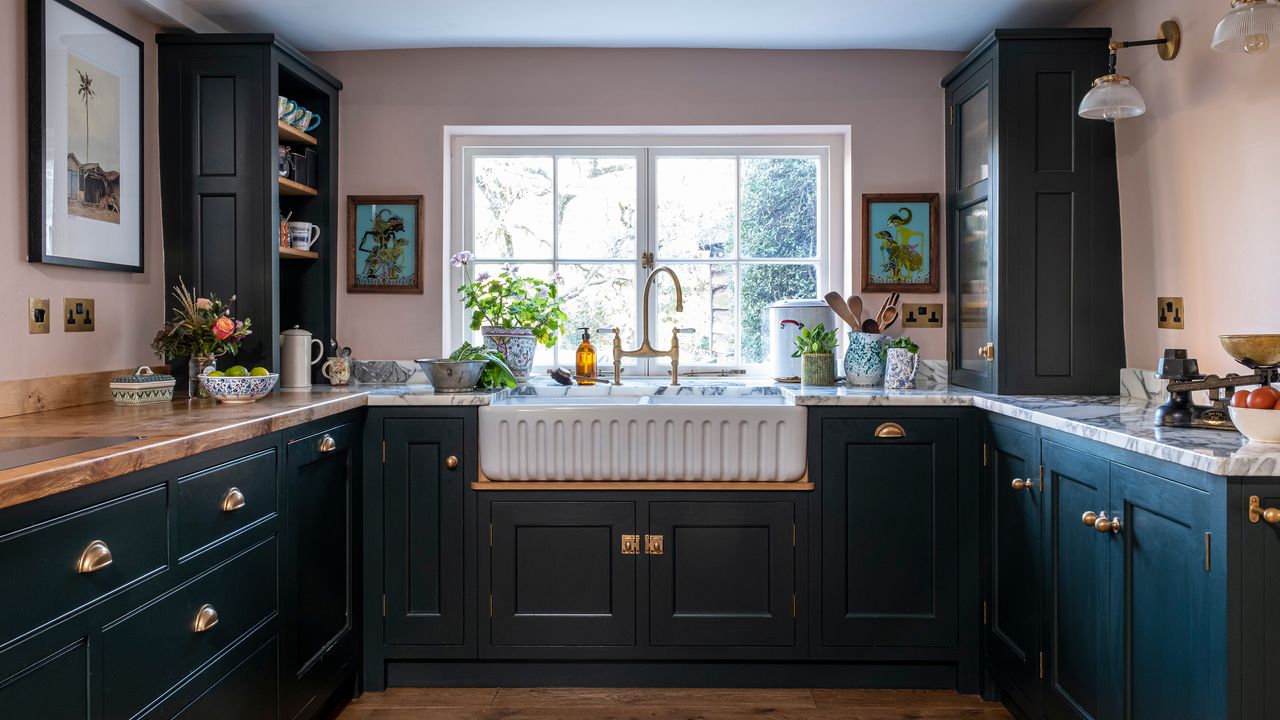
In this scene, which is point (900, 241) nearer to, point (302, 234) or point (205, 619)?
point (302, 234)

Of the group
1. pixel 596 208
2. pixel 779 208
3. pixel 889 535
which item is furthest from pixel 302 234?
pixel 889 535

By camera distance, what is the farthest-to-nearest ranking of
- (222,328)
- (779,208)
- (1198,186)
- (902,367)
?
(779,208), (902,367), (222,328), (1198,186)

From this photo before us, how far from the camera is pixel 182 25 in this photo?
2748 mm

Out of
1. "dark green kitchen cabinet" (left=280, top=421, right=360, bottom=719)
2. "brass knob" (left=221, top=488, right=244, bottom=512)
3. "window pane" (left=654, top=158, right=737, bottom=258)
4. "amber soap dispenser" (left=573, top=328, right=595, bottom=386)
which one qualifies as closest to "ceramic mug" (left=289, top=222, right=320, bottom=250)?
"dark green kitchen cabinet" (left=280, top=421, right=360, bottom=719)

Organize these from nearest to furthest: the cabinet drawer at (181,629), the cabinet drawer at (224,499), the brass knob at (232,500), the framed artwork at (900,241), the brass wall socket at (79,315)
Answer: the cabinet drawer at (181,629) → the cabinet drawer at (224,499) → the brass knob at (232,500) → the brass wall socket at (79,315) → the framed artwork at (900,241)

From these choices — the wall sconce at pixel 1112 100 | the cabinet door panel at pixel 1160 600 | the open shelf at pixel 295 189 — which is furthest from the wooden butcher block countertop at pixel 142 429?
the wall sconce at pixel 1112 100

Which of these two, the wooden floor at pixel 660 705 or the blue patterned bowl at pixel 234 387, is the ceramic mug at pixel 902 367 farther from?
the blue patterned bowl at pixel 234 387

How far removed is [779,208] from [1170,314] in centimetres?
147

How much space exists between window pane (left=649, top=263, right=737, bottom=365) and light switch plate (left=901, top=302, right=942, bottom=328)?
68 cm

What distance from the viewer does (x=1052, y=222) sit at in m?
2.60

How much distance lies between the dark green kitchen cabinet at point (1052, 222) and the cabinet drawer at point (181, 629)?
2.21 meters

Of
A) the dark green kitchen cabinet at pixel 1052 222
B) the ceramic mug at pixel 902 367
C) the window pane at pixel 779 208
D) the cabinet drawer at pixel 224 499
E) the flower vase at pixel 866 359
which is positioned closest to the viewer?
the cabinet drawer at pixel 224 499

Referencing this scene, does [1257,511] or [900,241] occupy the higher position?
[900,241]

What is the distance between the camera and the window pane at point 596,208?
3379mm
